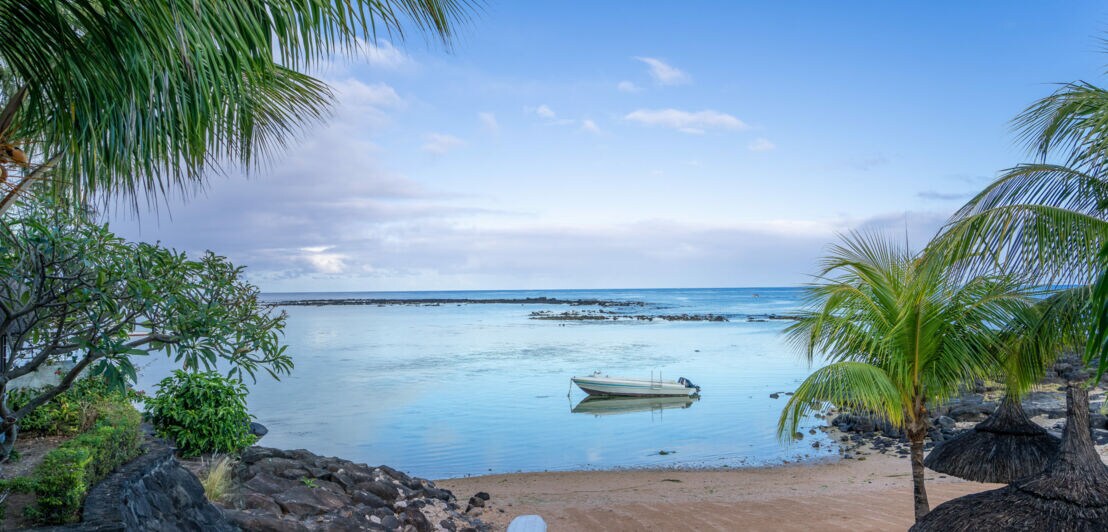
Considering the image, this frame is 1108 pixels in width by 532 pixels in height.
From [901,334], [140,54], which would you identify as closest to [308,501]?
[140,54]

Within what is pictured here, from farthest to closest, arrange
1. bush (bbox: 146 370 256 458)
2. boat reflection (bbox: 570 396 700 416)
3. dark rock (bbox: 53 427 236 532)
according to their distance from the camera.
Result: boat reflection (bbox: 570 396 700 416)
bush (bbox: 146 370 256 458)
dark rock (bbox: 53 427 236 532)

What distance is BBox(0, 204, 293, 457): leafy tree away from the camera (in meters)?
3.09

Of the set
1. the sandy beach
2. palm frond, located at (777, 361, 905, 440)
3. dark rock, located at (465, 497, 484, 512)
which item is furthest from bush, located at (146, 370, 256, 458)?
palm frond, located at (777, 361, 905, 440)

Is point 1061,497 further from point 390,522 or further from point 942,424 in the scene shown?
point 942,424

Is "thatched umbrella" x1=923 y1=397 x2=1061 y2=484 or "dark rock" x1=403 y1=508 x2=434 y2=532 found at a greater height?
"thatched umbrella" x1=923 y1=397 x2=1061 y2=484

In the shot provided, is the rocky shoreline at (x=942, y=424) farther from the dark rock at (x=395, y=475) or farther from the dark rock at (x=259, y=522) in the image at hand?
the dark rock at (x=259, y=522)

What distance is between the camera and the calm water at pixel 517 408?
1466 centimetres

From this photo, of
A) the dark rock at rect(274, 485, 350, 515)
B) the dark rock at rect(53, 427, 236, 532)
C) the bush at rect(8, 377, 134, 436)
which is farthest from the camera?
the dark rock at rect(274, 485, 350, 515)

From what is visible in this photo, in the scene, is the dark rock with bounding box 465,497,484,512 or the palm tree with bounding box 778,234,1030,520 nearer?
the palm tree with bounding box 778,234,1030,520

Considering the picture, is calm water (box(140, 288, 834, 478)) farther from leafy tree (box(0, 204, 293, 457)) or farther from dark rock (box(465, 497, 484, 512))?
leafy tree (box(0, 204, 293, 457))

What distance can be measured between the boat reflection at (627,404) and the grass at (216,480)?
552 inches

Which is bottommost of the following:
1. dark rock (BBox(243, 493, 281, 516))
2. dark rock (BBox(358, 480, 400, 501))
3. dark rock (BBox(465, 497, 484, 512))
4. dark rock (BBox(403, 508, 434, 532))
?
dark rock (BBox(465, 497, 484, 512))

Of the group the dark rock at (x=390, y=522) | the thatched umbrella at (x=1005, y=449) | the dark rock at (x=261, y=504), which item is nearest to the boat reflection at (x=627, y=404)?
the dark rock at (x=390, y=522)

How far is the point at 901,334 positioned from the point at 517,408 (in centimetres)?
1469
